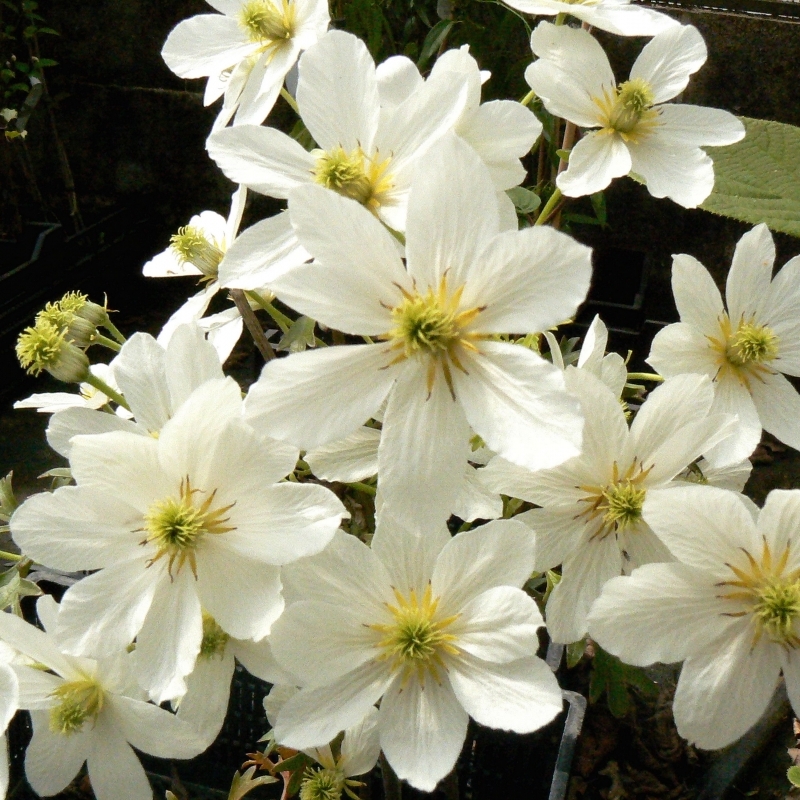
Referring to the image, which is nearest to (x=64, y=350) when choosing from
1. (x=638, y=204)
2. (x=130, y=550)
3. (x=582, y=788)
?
(x=130, y=550)

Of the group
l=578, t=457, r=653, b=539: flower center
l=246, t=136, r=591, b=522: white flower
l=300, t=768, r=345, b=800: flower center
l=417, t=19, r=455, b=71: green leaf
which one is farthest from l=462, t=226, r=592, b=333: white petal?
l=417, t=19, r=455, b=71: green leaf

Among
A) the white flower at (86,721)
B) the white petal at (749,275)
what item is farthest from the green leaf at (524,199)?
the white flower at (86,721)

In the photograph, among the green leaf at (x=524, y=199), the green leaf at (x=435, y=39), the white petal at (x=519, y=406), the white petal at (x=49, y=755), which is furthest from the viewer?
the green leaf at (x=435, y=39)

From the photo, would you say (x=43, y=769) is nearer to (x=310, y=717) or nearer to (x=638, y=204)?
(x=310, y=717)

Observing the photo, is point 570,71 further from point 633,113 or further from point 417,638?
point 417,638

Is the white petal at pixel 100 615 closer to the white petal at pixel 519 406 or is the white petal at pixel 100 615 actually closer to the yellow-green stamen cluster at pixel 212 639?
the yellow-green stamen cluster at pixel 212 639

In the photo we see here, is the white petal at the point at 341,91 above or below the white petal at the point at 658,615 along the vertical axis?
above

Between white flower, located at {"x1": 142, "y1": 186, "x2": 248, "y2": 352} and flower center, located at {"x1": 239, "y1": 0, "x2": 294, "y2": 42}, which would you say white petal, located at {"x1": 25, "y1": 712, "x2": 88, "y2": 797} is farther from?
flower center, located at {"x1": 239, "y1": 0, "x2": 294, "y2": 42}
